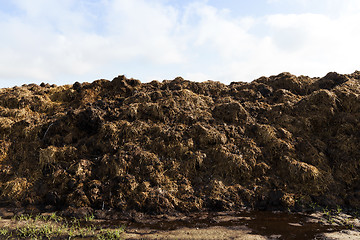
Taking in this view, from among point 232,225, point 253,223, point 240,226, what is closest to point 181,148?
point 232,225

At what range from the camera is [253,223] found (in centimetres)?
696

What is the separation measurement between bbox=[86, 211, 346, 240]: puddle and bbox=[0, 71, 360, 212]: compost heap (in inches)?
17.5

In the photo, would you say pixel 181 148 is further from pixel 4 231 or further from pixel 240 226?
pixel 4 231

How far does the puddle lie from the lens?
21.0ft

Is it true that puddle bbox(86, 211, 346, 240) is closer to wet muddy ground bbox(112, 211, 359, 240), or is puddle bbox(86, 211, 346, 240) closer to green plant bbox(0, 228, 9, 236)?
wet muddy ground bbox(112, 211, 359, 240)

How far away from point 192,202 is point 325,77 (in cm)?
1177

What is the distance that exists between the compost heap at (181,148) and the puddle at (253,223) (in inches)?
17.5

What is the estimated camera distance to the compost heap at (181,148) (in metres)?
8.12

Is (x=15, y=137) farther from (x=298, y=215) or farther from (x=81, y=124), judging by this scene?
(x=298, y=215)

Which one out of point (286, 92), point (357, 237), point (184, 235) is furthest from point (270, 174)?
Result: point (286, 92)

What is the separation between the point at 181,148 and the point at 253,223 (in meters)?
3.90

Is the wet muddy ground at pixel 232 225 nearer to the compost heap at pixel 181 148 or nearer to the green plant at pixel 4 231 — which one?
the green plant at pixel 4 231

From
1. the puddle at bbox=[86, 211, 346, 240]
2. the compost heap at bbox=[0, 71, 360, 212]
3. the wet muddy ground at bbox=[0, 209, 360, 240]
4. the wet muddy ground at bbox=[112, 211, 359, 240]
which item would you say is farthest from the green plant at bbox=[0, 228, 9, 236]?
the wet muddy ground at bbox=[112, 211, 359, 240]

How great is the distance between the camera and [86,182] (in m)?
8.45
